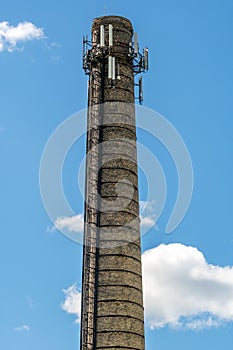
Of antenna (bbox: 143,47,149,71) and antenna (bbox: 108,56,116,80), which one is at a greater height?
antenna (bbox: 143,47,149,71)

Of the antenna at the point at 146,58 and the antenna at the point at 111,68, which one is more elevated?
the antenna at the point at 146,58

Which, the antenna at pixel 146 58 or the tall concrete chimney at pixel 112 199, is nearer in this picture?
the tall concrete chimney at pixel 112 199

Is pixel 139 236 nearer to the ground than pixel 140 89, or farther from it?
nearer to the ground

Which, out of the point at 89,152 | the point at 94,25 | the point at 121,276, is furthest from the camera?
the point at 94,25

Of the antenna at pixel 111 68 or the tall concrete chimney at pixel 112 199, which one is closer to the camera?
the tall concrete chimney at pixel 112 199

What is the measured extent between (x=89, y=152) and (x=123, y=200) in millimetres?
3493

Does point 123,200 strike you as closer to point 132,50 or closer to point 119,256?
point 119,256

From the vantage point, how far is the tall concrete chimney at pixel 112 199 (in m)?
38.8

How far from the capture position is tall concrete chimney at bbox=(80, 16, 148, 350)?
3878cm

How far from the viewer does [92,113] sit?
141ft

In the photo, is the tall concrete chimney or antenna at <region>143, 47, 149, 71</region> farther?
antenna at <region>143, 47, 149, 71</region>

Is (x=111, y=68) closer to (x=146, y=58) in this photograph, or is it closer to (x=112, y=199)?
(x=146, y=58)

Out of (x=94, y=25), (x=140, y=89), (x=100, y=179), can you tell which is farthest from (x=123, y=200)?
(x=94, y=25)

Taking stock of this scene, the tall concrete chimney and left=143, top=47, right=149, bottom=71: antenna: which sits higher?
left=143, top=47, right=149, bottom=71: antenna
